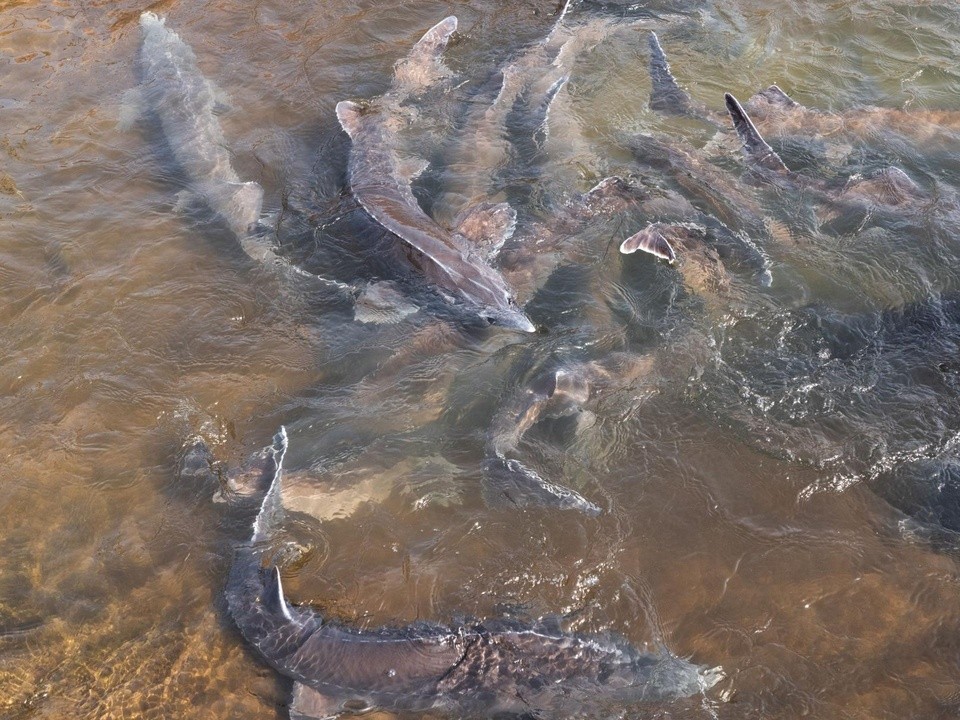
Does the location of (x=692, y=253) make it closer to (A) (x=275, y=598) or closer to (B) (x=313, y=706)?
(A) (x=275, y=598)

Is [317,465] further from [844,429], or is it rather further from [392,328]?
[844,429]

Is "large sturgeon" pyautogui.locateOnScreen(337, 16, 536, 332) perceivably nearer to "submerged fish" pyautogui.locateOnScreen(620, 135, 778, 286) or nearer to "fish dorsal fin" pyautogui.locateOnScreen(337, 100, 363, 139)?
"fish dorsal fin" pyautogui.locateOnScreen(337, 100, 363, 139)

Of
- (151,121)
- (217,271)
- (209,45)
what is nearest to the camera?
(217,271)

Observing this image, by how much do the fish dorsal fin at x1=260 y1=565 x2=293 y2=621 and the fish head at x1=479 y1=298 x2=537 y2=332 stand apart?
206cm

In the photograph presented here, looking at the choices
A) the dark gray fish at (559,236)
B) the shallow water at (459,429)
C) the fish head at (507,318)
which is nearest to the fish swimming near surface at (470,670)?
the shallow water at (459,429)

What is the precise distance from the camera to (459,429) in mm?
4582

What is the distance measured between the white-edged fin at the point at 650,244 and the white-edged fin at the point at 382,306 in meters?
1.61

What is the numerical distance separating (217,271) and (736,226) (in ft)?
12.9

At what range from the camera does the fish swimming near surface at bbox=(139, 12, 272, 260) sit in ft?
20.2

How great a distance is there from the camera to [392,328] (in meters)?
5.13

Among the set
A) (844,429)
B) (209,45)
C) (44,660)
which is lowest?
(44,660)

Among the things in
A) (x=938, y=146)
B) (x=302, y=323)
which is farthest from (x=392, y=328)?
(x=938, y=146)

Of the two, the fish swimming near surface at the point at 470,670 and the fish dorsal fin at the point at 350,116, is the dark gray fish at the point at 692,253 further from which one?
the fish dorsal fin at the point at 350,116

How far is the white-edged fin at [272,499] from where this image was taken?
4.11m
